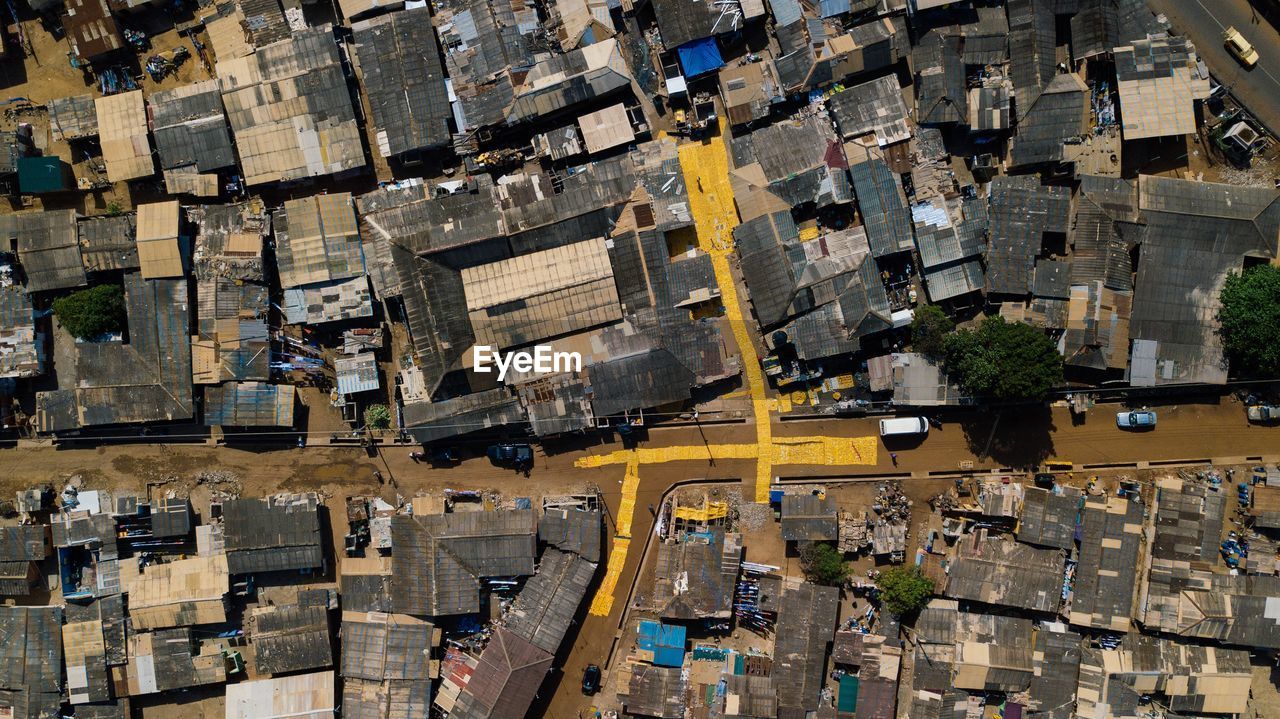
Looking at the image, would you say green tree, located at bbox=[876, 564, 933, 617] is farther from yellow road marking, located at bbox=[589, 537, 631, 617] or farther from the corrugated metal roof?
the corrugated metal roof

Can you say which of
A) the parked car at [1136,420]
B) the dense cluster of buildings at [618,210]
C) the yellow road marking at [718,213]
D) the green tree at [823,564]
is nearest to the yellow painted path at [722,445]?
the yellow road marking at [718,213]

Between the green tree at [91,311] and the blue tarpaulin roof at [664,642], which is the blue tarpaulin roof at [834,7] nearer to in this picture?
the blue tarpaulin roof at [664,642]

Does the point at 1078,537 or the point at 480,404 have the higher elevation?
the point at 480,404

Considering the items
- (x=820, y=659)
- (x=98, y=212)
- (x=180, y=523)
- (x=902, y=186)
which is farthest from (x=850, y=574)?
(x=98, y=212)

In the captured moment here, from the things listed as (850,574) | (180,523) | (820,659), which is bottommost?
(820,659)

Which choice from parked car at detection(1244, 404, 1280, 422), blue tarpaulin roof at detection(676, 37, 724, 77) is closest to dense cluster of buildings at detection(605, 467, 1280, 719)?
parked car at detection(1244, 404, 1280, 422)

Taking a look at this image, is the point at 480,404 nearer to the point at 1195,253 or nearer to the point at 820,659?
the point at 820,659
